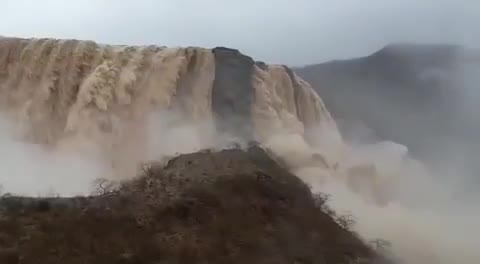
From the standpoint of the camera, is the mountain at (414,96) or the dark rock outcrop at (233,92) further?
the mountain at (414,96)

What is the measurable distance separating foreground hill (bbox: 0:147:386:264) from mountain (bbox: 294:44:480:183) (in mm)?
34649

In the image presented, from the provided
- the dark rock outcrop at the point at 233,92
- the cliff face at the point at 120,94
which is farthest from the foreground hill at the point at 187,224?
the dark rock outcrop at the point at 233,92

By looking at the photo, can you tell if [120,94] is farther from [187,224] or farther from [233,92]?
[187,224]

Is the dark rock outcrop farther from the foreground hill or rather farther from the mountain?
the mountain

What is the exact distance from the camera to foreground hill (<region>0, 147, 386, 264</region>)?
17.4m

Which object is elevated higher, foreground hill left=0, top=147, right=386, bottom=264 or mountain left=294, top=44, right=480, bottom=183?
mountain left=294, top=44, right=480, bottom=183

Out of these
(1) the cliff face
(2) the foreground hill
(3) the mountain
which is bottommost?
(2) the foreground hill

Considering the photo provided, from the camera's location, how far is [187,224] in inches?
782

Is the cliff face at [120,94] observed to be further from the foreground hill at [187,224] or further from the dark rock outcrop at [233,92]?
the foreground hill at [187,224]

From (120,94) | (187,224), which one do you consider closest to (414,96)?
(120,94)

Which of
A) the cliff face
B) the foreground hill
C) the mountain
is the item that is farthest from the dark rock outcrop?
the mountain

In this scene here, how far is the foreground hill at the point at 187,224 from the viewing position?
683 inches

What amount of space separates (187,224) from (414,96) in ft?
205

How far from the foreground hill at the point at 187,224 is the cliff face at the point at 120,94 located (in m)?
10.5
